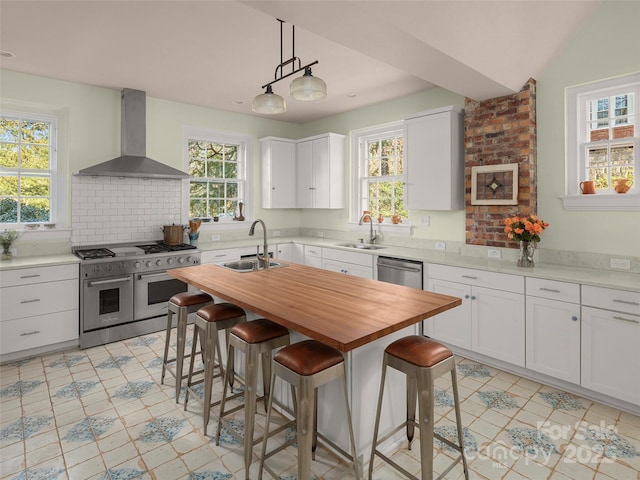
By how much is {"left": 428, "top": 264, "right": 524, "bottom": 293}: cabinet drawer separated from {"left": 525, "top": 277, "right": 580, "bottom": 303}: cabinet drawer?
8 centimetres

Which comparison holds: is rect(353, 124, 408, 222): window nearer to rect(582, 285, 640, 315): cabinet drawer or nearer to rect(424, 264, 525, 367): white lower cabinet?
rect(424, 264, 525, 367): white lower cabinet

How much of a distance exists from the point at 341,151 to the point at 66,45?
11.7 ft

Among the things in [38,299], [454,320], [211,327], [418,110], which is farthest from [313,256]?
[38,299]

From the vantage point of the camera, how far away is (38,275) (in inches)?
147

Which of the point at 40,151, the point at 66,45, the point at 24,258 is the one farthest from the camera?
the point at 40,151

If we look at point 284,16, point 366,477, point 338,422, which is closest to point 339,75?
point 284,16

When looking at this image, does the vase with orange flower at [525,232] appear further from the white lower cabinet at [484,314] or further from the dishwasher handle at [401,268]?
the dishwasher handle at [401,268]

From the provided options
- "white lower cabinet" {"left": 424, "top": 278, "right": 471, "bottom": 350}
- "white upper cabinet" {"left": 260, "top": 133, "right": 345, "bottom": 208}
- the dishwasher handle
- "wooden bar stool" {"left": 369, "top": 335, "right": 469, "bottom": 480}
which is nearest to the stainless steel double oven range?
"white upper cabinet" {"left": 260, "top": 133, "right": 345, "bottom": 208}

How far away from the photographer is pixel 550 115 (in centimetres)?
361

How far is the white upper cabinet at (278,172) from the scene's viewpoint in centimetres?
594

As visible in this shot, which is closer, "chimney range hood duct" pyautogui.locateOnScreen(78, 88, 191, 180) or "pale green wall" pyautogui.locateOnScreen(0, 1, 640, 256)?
"pale green wall" pyautogui.locateOnScreen(0, 1, 640, 256)

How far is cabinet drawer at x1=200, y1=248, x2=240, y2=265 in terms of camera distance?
15.9 feet

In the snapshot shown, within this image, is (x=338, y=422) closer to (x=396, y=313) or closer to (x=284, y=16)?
(x=396, y=313)

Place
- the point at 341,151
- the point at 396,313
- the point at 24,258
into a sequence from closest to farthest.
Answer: the point at 396,313 < the point at 24,258 < the point at 341,151
